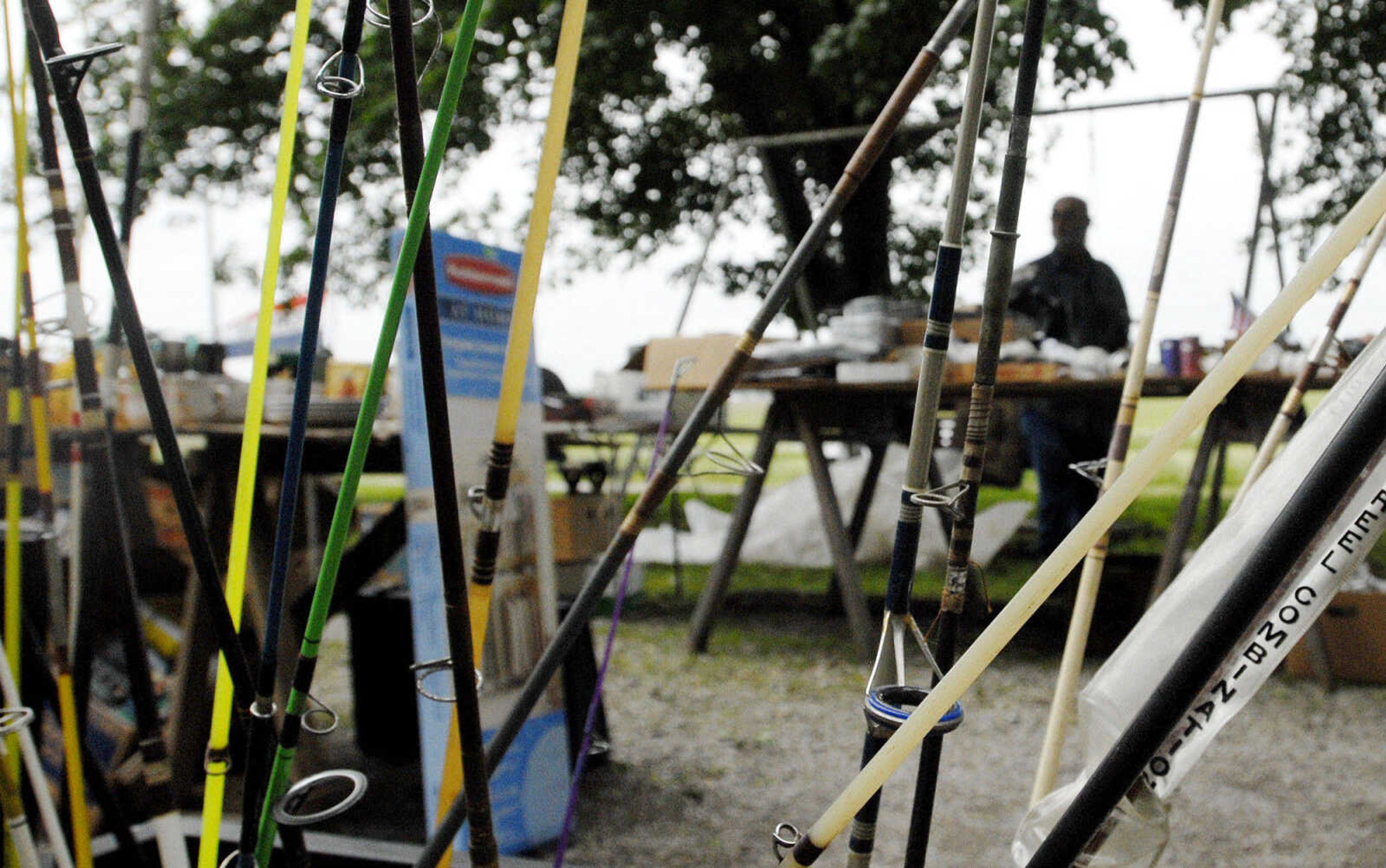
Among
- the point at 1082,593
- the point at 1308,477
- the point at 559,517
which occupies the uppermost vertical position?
the point at 1308,477

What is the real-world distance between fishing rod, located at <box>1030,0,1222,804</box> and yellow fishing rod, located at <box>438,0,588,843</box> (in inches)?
20.2

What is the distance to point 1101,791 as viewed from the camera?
553 mm

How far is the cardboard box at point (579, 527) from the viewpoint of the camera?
3949 millimetres

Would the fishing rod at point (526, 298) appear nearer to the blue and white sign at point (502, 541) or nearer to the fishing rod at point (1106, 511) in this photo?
the fishing rod at point (1106, 511)

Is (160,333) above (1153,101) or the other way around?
the other way around

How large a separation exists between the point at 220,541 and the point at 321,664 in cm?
150

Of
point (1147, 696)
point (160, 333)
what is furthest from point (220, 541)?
point (1147, 696)

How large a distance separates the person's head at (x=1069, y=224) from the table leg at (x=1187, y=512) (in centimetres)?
114

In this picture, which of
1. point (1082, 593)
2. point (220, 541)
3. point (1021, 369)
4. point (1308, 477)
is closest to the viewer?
point (1308, 477)

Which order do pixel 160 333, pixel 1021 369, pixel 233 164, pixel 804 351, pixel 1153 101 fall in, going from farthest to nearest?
pixel 233 164
pixel 1153 101
pixel 804 351
pixel 1021 369
pixel 160 333

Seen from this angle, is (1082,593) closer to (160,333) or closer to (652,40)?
(160,333)

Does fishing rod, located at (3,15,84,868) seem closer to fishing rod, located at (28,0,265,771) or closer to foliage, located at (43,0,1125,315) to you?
fishing rod, located at (28,0,265,771)

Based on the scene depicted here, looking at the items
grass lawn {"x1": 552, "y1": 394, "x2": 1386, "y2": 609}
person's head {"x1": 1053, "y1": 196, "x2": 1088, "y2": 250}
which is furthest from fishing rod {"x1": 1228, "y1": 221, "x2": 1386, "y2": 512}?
person's head {"x1": 1053, "y1": 196, "x2": 1088, "y2": 250}

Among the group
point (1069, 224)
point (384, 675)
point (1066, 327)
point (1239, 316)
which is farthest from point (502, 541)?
point (1069, 224)
